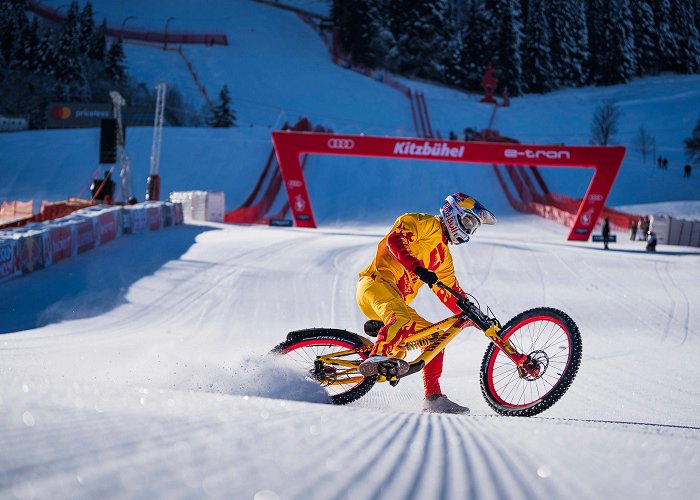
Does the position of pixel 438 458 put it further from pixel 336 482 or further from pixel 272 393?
pixel 272 393

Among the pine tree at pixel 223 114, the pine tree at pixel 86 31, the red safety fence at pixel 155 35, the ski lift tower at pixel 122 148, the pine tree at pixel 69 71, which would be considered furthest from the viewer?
the red safety fence at pixel 155 35

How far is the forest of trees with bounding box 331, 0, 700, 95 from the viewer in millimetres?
78500

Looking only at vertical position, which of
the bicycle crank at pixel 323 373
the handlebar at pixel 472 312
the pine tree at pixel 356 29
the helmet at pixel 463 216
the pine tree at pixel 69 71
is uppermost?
the pine tree at pixel 356 29

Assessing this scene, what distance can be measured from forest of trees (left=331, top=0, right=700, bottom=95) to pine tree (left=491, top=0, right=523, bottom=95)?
0.12 m

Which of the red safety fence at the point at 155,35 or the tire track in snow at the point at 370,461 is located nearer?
the tire track in snow at the point at 370,461

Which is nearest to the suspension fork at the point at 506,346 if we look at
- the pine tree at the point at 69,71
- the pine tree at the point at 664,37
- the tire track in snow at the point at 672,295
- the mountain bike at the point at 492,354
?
the mountain bike at the point at 492,354

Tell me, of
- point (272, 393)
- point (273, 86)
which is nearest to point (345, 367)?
point (272, 393)

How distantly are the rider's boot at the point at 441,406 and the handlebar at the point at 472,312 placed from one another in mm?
602

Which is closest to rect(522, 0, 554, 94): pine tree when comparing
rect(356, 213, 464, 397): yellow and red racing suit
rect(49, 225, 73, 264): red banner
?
rect(49, 225, 73, 264): red banner

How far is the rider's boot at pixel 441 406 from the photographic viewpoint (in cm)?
479

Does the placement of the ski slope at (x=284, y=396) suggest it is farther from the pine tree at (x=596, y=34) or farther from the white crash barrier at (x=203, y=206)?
the pine tree at (x=596, y=34)

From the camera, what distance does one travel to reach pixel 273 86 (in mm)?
66250

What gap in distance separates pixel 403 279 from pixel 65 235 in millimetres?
10064

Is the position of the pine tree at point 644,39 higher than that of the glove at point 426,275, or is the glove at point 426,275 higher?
the pine tree at point 644,39
